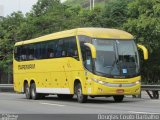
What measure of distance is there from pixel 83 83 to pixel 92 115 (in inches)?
299

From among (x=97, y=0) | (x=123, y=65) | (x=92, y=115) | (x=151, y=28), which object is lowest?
(x=92, y=115)

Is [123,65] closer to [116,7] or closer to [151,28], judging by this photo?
[151,28]

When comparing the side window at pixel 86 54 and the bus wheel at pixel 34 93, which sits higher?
the side window at pixel 86 54

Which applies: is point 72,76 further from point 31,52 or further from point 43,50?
point 31,52

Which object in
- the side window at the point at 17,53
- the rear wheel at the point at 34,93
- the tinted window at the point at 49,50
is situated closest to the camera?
the tinted window at the point at 49,50

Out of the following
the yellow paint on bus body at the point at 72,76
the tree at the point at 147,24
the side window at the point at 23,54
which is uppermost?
the tree at the point at 147,24

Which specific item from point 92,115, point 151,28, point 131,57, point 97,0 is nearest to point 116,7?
point 151,28

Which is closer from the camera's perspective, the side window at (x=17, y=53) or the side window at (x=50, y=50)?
the side window at (x=50, y=50)

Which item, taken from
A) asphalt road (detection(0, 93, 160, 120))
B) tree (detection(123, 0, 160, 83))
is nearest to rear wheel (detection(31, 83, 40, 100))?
asphalt road (detection(0, 93, 160, 120))

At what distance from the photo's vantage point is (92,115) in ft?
57.6

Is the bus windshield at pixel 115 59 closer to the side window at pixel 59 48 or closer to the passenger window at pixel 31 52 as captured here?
the side window at pixel 59 48

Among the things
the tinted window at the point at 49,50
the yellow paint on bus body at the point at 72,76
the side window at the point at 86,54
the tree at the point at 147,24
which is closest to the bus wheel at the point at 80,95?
the yellow paint on bus body at the point at 72,76

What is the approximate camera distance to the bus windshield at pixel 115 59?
2448 centimetres

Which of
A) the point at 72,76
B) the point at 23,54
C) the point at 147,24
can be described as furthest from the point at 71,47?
the point at 147,24
